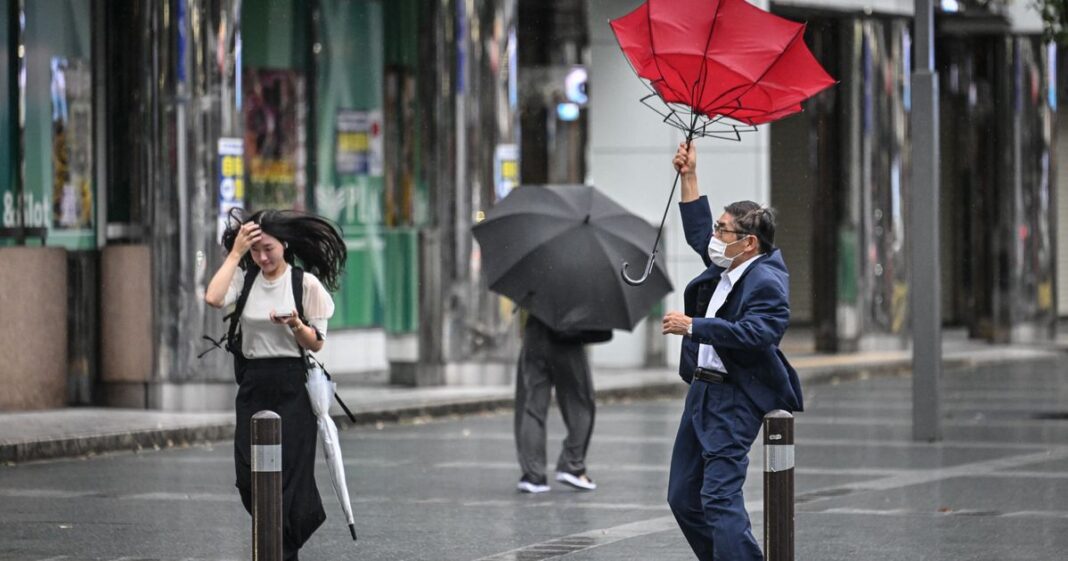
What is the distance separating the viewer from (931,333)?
632 inches

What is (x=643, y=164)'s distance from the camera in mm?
23797

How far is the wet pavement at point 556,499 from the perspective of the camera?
1021 cm

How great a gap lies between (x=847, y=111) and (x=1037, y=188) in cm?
494

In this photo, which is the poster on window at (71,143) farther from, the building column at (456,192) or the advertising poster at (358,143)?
the advertising poster at (358,143)

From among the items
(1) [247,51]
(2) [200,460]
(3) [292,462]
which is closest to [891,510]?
(3) [292,462]

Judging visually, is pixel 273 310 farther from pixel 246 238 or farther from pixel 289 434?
pixel 289 434

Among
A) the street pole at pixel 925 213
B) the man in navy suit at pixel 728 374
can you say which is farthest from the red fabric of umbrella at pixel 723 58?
the street pole at pixel 925 213

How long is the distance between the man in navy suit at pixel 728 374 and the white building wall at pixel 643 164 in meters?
15.2

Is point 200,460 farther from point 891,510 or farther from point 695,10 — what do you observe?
point 695,10

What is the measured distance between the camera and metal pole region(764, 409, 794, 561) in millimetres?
7230

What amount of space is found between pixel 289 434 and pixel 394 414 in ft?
29.5

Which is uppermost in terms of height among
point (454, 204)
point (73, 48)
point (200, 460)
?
point (73, 48)

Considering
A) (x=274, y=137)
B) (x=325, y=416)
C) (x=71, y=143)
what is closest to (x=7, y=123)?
(x=71, y=143)

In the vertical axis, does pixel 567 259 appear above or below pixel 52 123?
below
